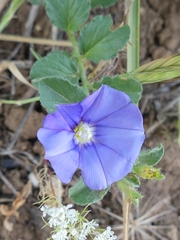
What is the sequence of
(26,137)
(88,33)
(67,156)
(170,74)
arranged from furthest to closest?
(26,137), (88,33), (170,74), (67,156)

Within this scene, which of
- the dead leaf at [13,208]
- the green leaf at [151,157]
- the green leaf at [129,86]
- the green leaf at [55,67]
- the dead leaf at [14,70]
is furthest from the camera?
the dead leaf at [13,208]

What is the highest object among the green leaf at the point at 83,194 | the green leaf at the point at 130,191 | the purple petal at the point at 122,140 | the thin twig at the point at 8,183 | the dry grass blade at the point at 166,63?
the dry grass blade at the point at 166,63

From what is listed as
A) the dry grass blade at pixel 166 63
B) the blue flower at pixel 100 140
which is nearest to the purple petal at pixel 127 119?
the blue flower at pixel 100 140

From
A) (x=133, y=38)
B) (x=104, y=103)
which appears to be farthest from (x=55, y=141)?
(x=133, y=38)

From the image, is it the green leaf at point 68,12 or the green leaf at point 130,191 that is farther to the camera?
the green leaf at point 68,12

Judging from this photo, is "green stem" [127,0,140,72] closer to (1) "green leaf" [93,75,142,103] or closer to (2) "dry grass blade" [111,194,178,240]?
(1) "green leaf" [93,75,142,103]

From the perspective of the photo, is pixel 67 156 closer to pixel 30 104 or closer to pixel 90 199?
pixel 90 199

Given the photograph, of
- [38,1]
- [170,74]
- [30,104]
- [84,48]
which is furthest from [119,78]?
[30,104]

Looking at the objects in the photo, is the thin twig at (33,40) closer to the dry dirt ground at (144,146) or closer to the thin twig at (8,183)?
the dry dirt ground at (144,146)

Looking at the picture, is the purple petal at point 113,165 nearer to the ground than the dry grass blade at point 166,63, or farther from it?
nearer to the ground
